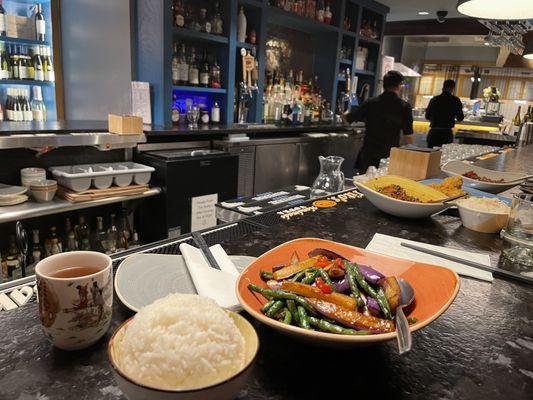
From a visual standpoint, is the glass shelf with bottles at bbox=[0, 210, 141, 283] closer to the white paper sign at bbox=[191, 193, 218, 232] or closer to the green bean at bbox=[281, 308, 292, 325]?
the white paper sign at bbox=[191, 193, 218, 232]

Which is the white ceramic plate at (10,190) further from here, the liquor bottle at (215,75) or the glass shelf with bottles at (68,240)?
the liquor bottle at (215,75)

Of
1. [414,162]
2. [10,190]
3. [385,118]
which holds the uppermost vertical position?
[385,118]

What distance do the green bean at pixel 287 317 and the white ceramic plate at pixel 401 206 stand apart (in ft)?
2.67

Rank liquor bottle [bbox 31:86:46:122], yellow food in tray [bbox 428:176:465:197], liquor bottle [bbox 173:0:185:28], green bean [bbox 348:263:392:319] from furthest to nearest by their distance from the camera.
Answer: liquor bottle [bbox 31:86:46:122]
liquor bottle [bbox 173:0:185:28]
yellow food in tray [bbox 428:176:465:197]
green bean [bbox 348:263:392:319]

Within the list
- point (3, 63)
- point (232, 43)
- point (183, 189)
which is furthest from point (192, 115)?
point (3, 63)

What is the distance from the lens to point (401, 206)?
4.34ft

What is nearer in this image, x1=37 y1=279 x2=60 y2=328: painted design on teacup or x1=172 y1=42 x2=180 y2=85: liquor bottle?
x1=37 y1=279 x2=60 y2=328: painted design on teacup

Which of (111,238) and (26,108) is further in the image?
(26,108)

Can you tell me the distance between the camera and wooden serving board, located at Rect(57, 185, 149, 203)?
2.46 meters

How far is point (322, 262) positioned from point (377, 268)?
0.12 m

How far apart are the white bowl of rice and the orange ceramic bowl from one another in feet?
1.97

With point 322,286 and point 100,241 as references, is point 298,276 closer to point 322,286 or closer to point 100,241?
point 322,286

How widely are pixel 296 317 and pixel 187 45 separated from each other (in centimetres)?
399

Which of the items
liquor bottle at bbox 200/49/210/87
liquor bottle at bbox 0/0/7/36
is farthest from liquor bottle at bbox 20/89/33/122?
liquor bottle at bbox 200/49/210/87
